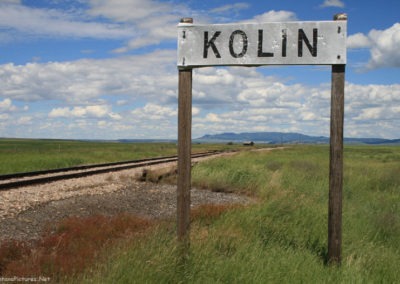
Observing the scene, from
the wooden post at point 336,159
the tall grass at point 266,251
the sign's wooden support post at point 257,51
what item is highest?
the sign's wooden support post at point 257,51

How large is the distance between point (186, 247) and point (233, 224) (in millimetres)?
2019

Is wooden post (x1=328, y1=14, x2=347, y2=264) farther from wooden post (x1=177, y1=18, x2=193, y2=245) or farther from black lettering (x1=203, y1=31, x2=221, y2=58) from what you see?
wooden post (x1=177, y1=18, x2=193, y2=245)

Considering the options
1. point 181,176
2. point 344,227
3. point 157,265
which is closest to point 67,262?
point 157,265

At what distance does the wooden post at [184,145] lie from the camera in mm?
5898

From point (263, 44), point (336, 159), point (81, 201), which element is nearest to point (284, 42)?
point (263, 44)

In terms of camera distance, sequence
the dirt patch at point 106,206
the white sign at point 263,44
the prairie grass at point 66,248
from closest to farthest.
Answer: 1. the prairie grass at point 66,248
2. the white sign at point 263,44
3. the dirt patch at point 106,206

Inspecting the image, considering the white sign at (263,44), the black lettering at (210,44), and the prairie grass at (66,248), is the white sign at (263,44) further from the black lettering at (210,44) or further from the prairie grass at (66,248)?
the prairie grass at (66,248)

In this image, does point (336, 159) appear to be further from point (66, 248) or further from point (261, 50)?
point (66, 248)

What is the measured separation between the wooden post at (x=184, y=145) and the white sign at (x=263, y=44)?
0.21 meters

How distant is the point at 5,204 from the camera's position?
10859 mm

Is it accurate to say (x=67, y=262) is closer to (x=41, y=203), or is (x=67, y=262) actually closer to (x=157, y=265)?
(x=157, y=265)

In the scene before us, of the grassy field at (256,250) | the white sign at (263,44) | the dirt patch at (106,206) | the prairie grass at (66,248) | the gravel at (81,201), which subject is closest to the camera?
the grassy field at (256,250)

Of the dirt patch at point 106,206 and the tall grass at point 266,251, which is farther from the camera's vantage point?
the dirt patch at point 106,206

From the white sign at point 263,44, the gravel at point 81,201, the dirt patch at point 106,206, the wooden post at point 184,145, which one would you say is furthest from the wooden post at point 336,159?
the gravel at point 81,201
